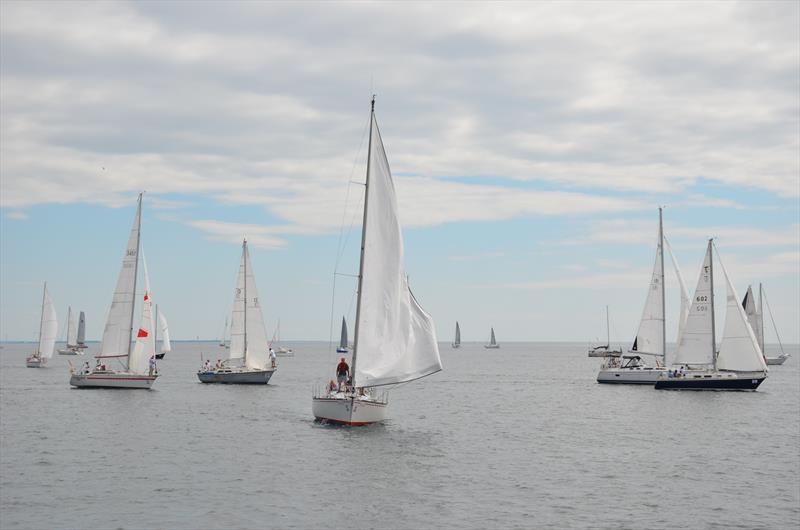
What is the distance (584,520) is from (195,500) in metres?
13.1

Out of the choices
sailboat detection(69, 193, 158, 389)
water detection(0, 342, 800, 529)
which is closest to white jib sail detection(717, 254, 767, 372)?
water detection(0, 342, 800, 529)

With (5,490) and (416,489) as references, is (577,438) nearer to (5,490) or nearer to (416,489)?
(416,489)

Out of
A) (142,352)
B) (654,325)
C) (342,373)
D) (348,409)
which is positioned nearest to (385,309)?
(342,373)

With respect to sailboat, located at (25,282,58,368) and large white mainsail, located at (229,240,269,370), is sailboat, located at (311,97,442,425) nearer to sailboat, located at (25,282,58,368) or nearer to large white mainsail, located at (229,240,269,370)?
large white mainsail, located at (229,240,269,370)

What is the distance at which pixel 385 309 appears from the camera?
44.1 meters

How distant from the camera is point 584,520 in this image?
91.4 ft

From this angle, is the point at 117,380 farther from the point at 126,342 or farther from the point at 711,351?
the point at 711,351

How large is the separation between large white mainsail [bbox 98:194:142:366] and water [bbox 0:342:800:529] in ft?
20.3

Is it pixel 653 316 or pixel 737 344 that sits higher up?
pixel 653 316

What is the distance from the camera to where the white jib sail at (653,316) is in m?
84.6

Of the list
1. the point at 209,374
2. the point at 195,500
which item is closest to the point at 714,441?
the point at 195,500

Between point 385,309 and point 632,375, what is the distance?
161ft

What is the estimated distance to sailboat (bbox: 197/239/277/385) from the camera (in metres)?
82.5

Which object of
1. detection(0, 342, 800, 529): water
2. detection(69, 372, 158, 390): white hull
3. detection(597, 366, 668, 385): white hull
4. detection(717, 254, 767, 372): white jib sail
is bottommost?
detection(0, 342, 800, 529): water
